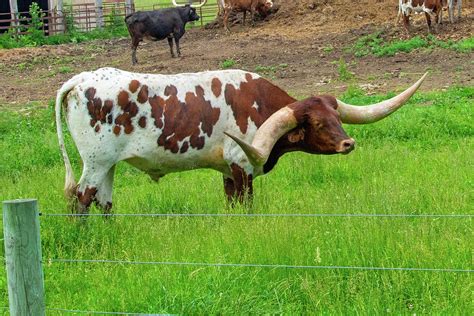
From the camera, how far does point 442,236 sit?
20.6 feet

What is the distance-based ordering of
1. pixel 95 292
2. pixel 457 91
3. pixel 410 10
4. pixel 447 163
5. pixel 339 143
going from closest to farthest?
pixel 95 292 → pixel 339 143 → pixel 447 163 → pixel 457 91 → pixel 410 10

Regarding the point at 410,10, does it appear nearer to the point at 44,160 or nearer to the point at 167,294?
the point at 44,160

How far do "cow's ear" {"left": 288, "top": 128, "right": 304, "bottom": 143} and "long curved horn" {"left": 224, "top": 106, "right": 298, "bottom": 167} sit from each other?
11 cm

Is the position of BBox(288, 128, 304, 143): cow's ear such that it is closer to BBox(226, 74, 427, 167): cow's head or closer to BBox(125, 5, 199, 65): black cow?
BBox(226, 74, 427, 167): cow's head

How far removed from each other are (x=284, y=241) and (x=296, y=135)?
7.05 ft

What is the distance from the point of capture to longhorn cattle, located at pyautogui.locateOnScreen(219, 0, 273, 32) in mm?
29516

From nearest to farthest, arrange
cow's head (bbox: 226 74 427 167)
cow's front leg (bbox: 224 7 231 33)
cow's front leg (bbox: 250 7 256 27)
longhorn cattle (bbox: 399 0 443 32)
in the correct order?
1. cow's head (bbox: 226 74 427 167)
2. longhorn cattle (bbox: 399 0 443 32)
3. cow's front leg (bbox: 224 7 231 33)
4. cow's front leg (bbox: 250 7 256 27)

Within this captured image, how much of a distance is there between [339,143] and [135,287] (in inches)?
114

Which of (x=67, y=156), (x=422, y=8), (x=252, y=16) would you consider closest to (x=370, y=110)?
(x=67, y=156)

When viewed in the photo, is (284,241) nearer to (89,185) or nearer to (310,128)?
(310,128)

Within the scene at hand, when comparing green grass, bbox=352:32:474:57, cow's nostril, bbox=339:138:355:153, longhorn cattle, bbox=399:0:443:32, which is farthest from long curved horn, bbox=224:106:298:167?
longhorn cattle, bbox=399:0:443:32

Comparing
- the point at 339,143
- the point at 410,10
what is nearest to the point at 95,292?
the point at 339,143

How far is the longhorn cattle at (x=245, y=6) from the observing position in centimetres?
2952

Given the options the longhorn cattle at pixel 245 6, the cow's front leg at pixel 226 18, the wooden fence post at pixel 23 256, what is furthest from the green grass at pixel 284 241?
the longhorn cattle at pixel 245 6
